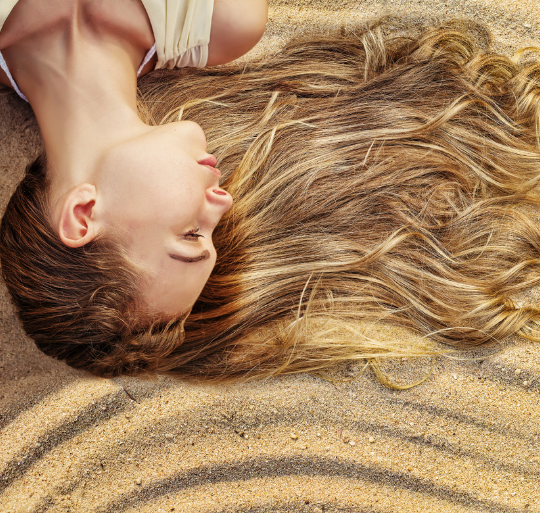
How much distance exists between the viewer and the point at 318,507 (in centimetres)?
164

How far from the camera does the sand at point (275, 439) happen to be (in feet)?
5.35

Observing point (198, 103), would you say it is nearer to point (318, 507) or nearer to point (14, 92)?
point (14, 92)

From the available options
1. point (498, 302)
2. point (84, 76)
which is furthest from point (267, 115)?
point (498, 302)

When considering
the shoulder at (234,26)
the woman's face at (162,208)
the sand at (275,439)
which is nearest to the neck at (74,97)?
the woman's face at (162,208)

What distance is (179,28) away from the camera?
67.1 inches

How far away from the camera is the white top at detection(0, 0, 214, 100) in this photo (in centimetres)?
164

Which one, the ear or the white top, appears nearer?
the ear

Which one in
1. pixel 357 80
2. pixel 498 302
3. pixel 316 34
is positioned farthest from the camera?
pixel 316 34

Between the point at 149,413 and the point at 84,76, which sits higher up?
the point at 84,76

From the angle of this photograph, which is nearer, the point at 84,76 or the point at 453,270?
the point at 84,76

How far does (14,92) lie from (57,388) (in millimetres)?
1130

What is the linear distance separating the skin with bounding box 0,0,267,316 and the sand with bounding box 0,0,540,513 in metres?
0.48

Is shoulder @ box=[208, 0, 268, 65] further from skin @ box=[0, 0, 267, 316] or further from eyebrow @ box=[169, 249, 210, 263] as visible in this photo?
eyebrow @ box=[169, 249, 210, 263]

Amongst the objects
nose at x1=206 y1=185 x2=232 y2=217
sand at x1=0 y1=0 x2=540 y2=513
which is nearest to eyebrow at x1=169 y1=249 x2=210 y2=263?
nose at x1=206 y1=185 x2=232 y2=217
